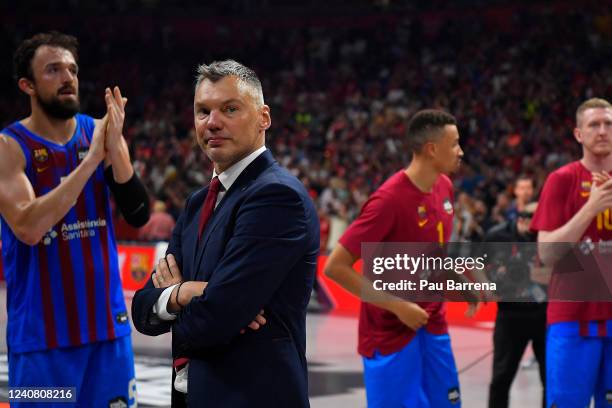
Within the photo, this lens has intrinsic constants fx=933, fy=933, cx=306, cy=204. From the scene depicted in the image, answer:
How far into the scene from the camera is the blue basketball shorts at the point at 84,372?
4.19 metres

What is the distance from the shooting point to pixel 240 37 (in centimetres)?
2983

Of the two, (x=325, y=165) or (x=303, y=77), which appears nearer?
(x=325, y=165)

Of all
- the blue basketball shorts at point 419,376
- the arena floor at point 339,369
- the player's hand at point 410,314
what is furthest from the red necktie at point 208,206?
the arena floor at point 339,369

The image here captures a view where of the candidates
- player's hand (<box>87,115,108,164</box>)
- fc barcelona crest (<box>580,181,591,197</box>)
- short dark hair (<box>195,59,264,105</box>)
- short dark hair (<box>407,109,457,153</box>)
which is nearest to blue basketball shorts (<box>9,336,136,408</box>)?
player's hand (<box>87,115,108,164</box>)

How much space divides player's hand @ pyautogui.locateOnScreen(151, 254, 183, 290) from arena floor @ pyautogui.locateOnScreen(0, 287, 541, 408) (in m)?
4.38

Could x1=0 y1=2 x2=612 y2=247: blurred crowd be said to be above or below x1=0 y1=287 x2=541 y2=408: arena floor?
above

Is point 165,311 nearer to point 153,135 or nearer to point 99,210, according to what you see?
point 99,210

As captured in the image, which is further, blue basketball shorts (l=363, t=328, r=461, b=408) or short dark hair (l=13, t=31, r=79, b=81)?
blue basketball shorts (l=363, t=328, r=461, b=408)

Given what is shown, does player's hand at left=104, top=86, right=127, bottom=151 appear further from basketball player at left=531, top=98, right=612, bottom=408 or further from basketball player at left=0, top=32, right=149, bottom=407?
basketball player at left=531, top=98, right=612, bottom=408

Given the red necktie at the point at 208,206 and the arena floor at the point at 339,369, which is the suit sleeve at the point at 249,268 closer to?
the red necktie at the point at 208,206

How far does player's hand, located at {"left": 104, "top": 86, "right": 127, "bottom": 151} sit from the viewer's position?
414cm

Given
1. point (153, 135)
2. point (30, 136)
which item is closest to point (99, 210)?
point (30, 136)

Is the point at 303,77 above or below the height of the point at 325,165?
above

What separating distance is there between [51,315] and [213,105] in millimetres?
1696
